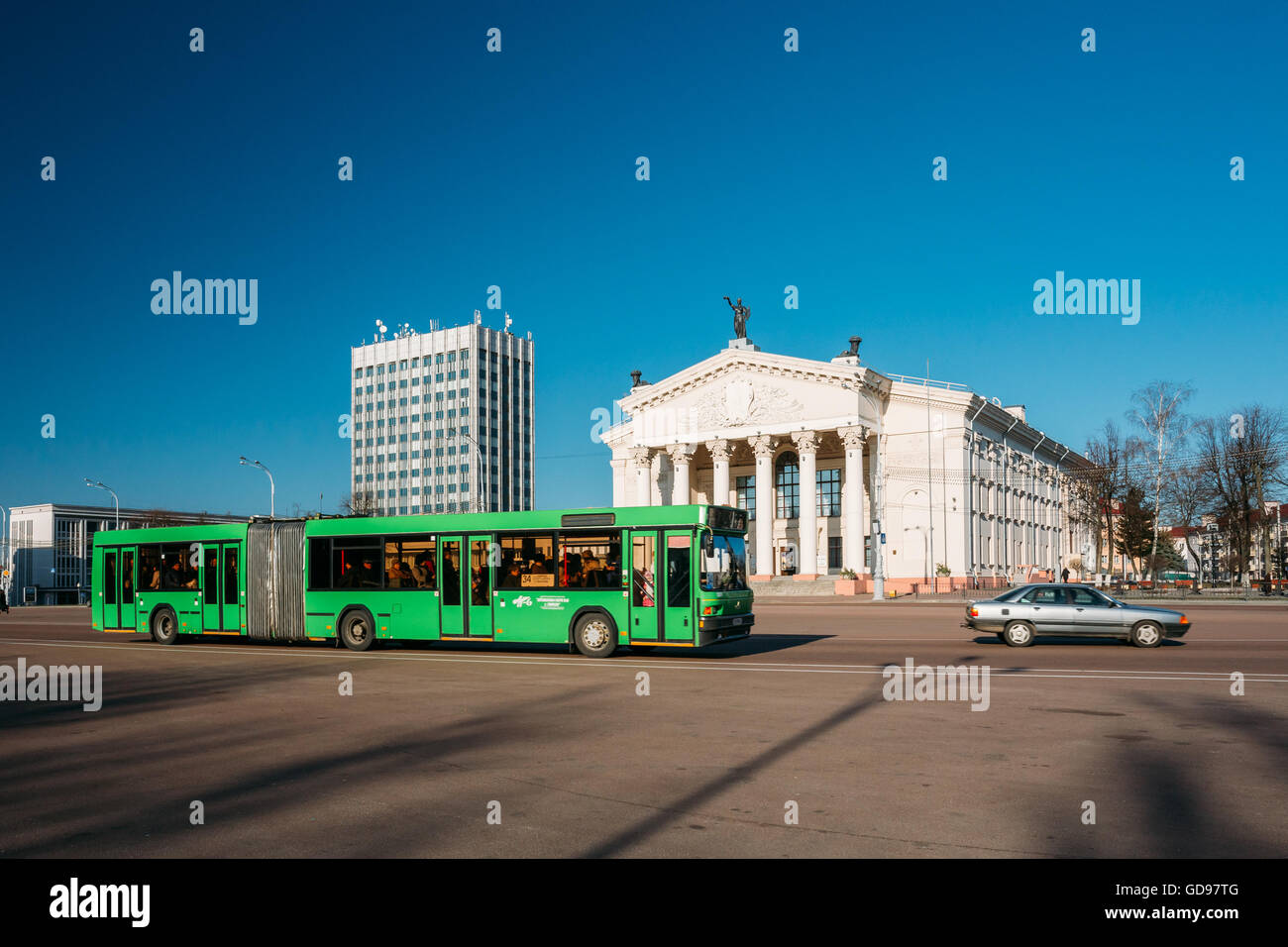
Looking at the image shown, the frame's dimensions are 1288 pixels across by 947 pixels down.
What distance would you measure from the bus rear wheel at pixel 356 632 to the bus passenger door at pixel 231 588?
126 inches

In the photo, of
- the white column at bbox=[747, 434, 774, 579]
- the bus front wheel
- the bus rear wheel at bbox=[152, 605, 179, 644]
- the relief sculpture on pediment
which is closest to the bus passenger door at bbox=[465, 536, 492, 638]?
the bus front wheel

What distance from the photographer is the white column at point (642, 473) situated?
69.9 meters

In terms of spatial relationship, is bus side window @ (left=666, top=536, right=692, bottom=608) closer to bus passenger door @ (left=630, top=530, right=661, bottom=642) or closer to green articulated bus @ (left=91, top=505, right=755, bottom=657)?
green articulated bus @ (left=91, top=505, right=755, bottom=657)

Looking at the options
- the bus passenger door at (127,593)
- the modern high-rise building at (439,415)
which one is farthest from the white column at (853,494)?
the modern high-rise building at (439,415)

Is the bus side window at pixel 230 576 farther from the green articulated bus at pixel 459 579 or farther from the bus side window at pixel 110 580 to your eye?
the bus side window at pixel 110 580

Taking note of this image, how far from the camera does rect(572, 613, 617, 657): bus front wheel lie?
19141 mm

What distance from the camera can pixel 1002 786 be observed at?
759cm

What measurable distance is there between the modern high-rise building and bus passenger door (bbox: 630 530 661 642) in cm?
12115

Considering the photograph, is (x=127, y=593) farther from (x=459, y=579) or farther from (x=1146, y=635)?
(x=1146, y=635)

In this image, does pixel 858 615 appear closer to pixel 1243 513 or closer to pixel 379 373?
pixel 1243 513

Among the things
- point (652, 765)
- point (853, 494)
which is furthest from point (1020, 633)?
point (853, 494)

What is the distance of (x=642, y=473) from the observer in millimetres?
70562

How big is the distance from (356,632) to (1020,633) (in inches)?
575

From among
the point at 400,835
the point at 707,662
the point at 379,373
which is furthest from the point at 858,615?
the point at 379,373
